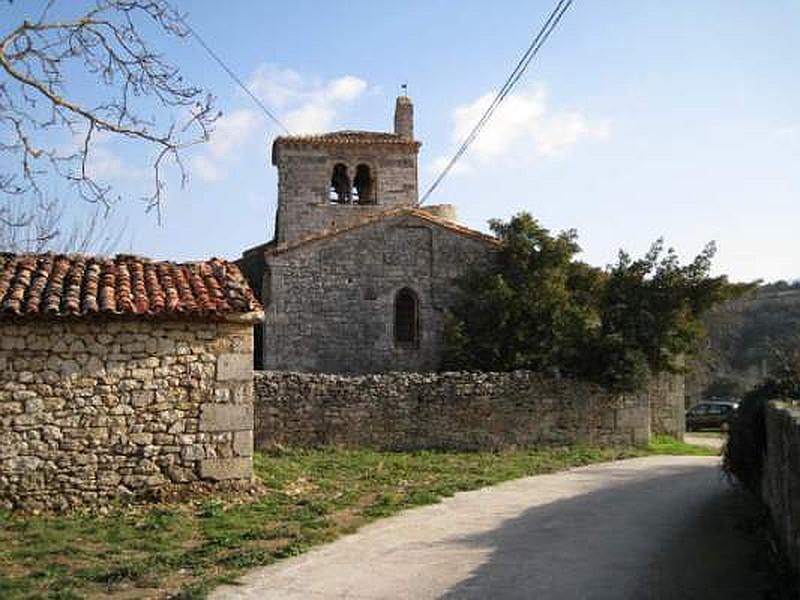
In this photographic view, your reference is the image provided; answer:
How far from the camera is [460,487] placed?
38.2 feet

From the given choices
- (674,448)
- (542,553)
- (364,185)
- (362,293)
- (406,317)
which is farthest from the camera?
(364,185)

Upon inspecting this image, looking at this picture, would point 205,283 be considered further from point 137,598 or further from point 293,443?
point 137,598

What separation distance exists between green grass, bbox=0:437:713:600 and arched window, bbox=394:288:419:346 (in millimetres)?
6766

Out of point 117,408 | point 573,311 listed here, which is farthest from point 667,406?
point 117,408

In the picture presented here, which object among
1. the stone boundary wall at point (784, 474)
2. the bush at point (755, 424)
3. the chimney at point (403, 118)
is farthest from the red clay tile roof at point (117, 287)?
the chimney at point (403, 118)

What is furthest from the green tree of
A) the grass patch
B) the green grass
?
the green grass

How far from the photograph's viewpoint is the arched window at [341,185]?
2692cm

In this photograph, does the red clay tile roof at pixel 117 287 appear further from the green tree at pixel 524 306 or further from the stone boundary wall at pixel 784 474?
the green tree at pixel 524 306

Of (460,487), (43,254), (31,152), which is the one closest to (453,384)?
(460,487)

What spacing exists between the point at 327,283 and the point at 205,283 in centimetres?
Result: 891

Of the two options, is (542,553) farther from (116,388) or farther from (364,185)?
(364,185)

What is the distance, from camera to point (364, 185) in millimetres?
27625

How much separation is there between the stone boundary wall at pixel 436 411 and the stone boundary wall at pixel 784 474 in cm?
902

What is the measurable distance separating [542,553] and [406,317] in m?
14.0
